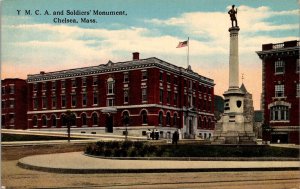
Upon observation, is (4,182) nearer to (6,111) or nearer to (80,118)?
(80,118)

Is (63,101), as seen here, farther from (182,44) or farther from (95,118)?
(182,44)

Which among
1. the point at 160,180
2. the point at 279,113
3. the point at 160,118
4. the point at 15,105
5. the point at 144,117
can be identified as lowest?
the point at 160,180

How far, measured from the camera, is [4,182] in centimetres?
1530

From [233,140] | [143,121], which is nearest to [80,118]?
[143,121]

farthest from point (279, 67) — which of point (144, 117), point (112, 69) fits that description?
point (112, 69)

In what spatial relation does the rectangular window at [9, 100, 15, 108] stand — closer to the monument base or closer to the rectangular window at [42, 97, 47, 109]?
the rectangular window at [42, 97, 47, 109]

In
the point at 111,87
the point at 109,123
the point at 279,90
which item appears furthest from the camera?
the point at 109,123

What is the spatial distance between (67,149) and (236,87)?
46.1 ft

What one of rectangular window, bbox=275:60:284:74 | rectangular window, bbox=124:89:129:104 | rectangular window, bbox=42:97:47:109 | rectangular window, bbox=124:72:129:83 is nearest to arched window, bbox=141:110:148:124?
rectangular window, bbox=124:89:129:104

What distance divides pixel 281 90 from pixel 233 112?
43.1 ft

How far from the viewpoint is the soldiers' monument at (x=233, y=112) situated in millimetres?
33719

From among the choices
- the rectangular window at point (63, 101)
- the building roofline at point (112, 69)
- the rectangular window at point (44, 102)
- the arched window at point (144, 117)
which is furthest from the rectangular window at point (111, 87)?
the rectangular window at point (44, 102)

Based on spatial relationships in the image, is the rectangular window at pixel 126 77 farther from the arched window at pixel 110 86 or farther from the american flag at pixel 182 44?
the american flag at pixel 182 44

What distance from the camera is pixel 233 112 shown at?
34.3m
